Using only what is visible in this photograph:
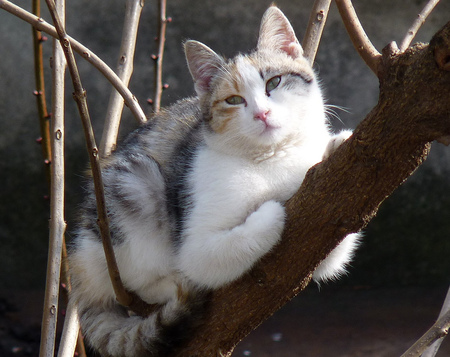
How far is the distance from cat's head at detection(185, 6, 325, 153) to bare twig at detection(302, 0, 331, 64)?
161 millimetres

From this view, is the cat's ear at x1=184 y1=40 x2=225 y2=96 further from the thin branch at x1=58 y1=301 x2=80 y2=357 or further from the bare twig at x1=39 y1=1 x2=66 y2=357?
the thin branch at x1=58 y1=301 x2=80 y2=357

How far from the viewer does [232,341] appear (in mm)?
1456

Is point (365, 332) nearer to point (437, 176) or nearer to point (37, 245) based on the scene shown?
point (437, 176)

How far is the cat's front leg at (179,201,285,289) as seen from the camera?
1341mm

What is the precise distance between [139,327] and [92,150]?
57cm

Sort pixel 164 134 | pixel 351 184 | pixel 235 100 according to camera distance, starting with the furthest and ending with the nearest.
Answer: pixel 164 134
pixel 235 100
pixel 351 184

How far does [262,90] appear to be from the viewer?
1587 millimetres

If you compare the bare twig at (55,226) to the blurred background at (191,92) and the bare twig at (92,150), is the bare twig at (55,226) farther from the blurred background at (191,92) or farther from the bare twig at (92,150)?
the blurred background at (191,92)

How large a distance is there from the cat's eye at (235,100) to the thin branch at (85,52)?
1.45ft

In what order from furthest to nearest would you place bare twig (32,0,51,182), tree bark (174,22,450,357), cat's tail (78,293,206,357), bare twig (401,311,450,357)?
bare twig (32,0,51,182) < cat's tail (78,293,206,357) < bare twig (401,311,450,357) < tree bark (174,22,450,357)

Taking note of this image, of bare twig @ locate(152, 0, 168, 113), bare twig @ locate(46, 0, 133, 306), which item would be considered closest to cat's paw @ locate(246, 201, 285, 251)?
bare twig @ locate(46, 0, 133, 306)

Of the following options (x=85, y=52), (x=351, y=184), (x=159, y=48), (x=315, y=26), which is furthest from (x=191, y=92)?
(x=351, y=184)

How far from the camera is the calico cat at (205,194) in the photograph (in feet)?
4.74

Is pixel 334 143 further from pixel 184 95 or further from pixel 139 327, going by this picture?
pixel 184 95
